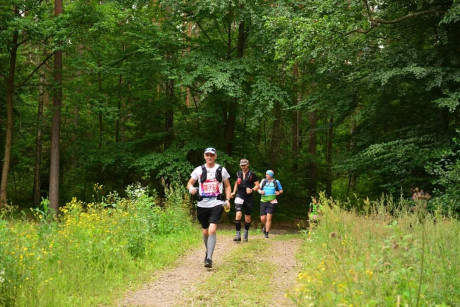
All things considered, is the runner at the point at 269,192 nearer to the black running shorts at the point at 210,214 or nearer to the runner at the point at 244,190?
the runner at the point at 244,190

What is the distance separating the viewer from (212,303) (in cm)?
511

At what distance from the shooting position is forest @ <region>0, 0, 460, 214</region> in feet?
42.4

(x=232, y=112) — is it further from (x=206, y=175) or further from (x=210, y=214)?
(x=210, y=214)

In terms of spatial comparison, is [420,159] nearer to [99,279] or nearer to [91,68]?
[99,279]

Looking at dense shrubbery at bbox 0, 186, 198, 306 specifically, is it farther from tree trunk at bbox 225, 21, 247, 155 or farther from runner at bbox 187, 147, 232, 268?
tree trunk at bbox 225, 21, 247, 155

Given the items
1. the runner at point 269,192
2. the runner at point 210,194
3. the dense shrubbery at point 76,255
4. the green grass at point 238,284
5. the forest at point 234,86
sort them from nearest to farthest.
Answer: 1. the dense shrubbery at point 76,255
2. the green grass at point 238,284
3. the runner at point 210,194
4. the runner at point 269,192
5. the forest at point 234,86

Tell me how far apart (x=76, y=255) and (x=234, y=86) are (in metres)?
12.4

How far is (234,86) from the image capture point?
17.5m

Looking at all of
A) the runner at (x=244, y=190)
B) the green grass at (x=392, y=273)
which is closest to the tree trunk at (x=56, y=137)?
the runner at (x=244, y=190)

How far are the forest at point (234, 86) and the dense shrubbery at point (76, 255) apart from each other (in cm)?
565

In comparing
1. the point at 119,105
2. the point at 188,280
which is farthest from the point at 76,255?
the point at 119,105

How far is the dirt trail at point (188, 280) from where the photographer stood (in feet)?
17.6

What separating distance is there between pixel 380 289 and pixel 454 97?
9.08m

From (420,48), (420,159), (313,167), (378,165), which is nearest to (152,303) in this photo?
(420,159)
